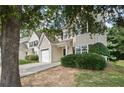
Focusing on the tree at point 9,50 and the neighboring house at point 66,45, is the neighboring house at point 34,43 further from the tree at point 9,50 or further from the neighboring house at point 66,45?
the tree at point 9,50

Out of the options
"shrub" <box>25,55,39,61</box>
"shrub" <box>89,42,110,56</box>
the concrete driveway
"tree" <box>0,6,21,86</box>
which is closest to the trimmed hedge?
"shrub" <box>89,42,110,56</box>

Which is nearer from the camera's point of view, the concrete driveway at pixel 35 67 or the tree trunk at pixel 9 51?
the tree trunk at pixel 9 51

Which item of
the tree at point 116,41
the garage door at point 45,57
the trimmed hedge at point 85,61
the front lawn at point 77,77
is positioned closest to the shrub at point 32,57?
the garage door at point 45,57

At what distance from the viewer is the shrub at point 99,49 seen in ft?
30.4

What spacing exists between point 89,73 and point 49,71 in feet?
3.67

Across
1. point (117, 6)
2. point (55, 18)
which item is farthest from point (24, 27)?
point (117, 6)

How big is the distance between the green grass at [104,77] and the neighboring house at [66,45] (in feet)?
2.29

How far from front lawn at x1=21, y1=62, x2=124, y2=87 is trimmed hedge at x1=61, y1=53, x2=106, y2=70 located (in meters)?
0.14

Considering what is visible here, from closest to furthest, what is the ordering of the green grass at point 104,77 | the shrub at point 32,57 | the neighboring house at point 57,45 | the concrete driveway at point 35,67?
the green grass at point 104,77, the neighboring house at point 57,45, the shrub at point 32,57, the concrete driveway at point 35,67

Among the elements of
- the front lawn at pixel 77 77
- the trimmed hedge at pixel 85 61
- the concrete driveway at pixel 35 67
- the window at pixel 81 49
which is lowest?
the front lawn at pixel 77 77

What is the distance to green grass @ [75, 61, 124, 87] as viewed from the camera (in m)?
8.31

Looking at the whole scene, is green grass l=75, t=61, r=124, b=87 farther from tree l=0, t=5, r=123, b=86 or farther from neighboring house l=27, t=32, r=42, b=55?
neighboring house l=27, t=32, r=42, b=55

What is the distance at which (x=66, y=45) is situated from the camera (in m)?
9.18
